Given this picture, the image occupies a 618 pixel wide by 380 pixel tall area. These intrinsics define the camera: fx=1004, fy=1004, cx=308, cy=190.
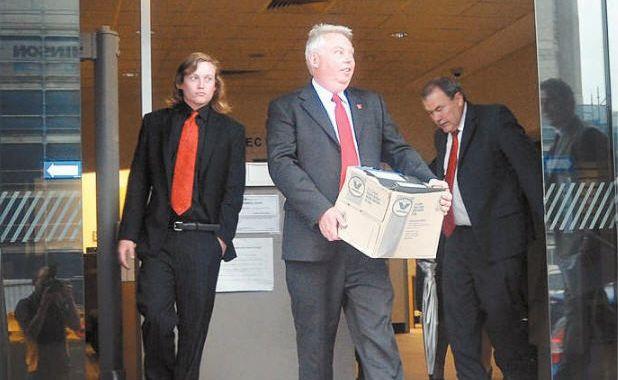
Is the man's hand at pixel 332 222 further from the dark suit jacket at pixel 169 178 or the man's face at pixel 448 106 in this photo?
the man's face at pixel 448 106

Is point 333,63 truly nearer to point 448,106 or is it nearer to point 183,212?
point 183,212

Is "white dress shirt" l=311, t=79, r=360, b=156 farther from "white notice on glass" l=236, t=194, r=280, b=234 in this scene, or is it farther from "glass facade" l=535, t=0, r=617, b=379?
"white notice on glass" l=236, t=194, r=280, b=234

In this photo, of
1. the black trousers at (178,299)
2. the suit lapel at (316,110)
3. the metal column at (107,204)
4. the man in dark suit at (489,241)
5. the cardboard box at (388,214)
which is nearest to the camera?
the cardboard box at (388,214)

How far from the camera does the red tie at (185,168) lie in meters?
4.44

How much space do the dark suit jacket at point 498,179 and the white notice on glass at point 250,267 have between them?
1182mm

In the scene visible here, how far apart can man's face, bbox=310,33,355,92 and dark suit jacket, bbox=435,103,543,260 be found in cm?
125

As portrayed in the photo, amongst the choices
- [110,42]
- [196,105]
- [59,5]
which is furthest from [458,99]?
[59,5]

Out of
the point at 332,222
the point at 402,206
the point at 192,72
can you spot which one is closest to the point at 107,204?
the point at 192,72

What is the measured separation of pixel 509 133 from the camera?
5.21 metres

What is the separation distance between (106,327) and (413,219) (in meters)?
2.03

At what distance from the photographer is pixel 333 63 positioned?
4227 mm

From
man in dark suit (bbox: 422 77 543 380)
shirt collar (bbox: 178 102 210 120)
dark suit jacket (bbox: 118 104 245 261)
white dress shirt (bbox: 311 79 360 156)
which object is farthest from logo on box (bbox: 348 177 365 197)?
man in dark suit (bbox: 422 77 543 380)

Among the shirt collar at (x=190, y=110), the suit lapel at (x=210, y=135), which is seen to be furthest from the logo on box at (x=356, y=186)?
the shirt collar at (x=190, y=110)

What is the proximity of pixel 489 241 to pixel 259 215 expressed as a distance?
1.33 m
